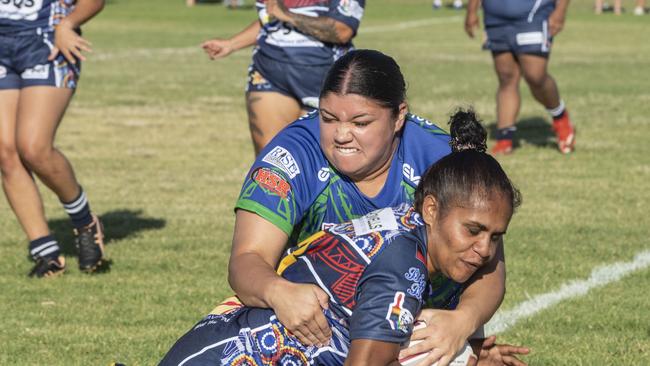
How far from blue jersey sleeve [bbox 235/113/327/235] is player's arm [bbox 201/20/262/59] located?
2.69 m

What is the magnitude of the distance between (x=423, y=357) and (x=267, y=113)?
132 inches

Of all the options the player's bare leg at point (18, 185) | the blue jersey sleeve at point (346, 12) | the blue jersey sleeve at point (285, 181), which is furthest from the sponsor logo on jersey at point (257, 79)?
the blue jersey sleeve at point (285, 181)

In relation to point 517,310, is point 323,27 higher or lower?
higher

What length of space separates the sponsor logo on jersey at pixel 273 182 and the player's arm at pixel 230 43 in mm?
2811

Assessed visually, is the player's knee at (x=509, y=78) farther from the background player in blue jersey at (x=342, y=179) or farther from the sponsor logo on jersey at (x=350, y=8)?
the background player in blue jersey at (x=342, y=179)

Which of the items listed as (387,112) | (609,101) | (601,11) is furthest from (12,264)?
(601,11)

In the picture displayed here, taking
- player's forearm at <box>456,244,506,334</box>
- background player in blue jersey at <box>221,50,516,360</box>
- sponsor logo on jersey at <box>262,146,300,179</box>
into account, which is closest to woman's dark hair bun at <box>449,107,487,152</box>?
background player in blue jersey at <box>221,50,516,360</box>

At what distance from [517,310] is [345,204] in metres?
2.01

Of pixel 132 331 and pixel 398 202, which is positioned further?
pixel 132 331

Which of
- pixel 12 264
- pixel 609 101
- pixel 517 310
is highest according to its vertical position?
pixel 517 310

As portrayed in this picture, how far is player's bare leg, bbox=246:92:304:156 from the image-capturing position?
23.9ft

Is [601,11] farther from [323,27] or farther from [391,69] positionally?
[391,69]

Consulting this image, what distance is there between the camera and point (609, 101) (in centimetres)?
1522

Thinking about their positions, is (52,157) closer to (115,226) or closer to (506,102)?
(115,226)
